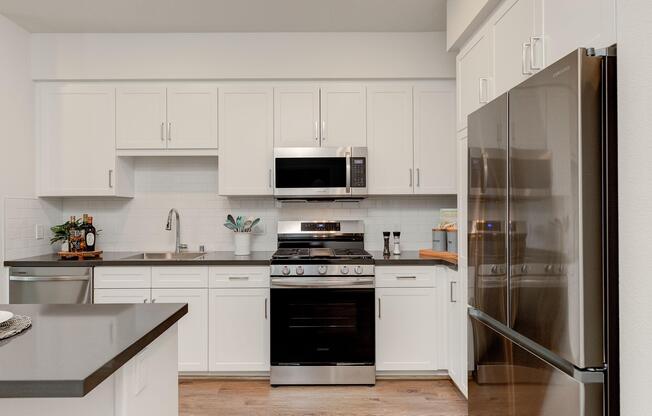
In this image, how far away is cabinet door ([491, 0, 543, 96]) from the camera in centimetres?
195

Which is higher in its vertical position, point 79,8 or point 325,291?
point 79,8

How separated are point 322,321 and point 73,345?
7.19 ft

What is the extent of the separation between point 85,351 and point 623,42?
63.4 inches

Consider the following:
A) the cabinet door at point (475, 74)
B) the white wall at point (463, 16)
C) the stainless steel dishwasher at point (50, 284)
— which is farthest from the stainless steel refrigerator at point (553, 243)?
the stainless steel dishwasher at point (50, 284)

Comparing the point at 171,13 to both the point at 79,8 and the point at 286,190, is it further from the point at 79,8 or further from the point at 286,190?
the point at 286,190

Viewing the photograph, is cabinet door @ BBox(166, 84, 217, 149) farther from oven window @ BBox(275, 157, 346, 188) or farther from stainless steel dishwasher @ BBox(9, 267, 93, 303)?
stainless steel dishwasher @ BBox(9, 267, 93, 303)

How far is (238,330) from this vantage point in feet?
11.3

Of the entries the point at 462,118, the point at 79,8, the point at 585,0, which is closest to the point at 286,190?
the point at 462,118

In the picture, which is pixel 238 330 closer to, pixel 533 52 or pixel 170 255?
pixel 170 255

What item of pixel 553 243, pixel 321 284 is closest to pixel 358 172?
pixel 321 284

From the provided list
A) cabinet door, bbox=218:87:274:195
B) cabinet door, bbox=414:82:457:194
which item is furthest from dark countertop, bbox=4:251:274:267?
cabinet door, bbox=414:82:457:194

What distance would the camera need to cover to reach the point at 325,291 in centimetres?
331

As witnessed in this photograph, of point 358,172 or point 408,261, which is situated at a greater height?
point 358,172

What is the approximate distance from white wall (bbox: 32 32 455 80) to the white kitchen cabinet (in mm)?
150
